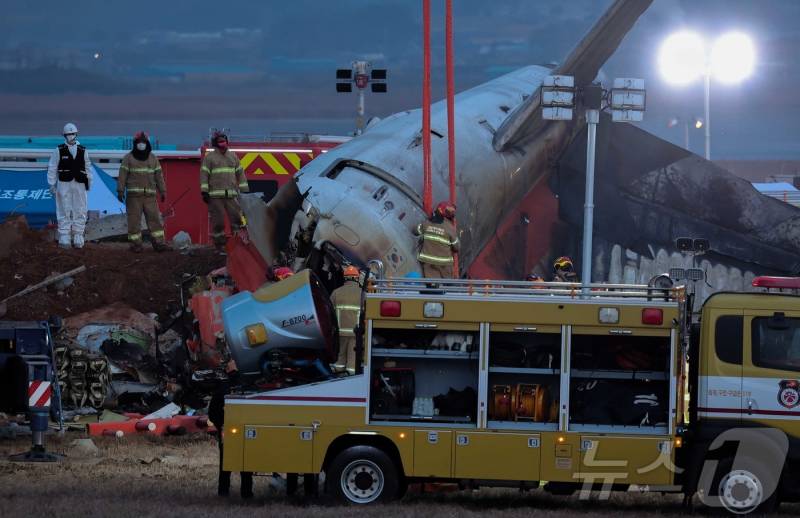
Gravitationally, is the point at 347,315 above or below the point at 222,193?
below

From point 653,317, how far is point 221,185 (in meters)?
13.3

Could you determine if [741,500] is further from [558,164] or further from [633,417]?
[558,164]

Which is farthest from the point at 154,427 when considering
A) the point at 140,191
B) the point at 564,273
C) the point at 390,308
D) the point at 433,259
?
the point at 140,191

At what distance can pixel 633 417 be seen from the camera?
13664 millimetres

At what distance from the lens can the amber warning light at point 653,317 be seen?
1334 centimetres

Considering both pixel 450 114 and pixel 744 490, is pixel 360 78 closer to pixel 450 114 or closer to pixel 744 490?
pixel 450 114

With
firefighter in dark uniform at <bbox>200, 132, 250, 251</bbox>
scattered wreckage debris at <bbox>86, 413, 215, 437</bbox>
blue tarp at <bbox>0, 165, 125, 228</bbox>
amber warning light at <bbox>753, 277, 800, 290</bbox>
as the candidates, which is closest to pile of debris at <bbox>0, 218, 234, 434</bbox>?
scattered wreckage debris at <bbox>86, 413, 215, 437</bbox>

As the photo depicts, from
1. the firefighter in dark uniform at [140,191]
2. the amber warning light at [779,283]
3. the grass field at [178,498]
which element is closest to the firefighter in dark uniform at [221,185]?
the firefighter in dark uniform at [140,191]

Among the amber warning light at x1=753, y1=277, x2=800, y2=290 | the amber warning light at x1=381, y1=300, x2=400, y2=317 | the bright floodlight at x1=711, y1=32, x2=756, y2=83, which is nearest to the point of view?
the amber warning light at x1=381, y1=300, x2=400, y2=317

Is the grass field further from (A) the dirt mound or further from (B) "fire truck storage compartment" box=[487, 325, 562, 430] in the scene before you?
(A) the dirt mound

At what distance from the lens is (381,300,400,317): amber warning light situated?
44.7 ft

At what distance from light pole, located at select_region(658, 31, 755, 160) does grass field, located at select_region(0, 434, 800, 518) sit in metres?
30.1

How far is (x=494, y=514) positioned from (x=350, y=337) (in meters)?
5.04

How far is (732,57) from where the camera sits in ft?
151
